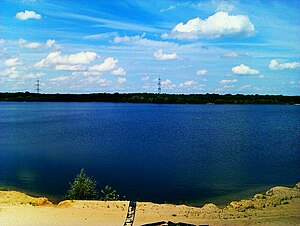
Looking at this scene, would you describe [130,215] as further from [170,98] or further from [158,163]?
[170,98]

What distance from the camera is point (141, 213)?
26.8ft

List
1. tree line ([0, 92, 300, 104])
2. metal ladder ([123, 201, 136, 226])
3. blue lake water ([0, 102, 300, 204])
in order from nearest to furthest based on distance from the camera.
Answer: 1. metal ladder ([123, 201, 136, 226])
2. blue lake water ([0, 102, 300, 204])
3. tree line ([0, 92, 300, 104])

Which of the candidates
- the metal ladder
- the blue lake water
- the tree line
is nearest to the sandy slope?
the metal ladder

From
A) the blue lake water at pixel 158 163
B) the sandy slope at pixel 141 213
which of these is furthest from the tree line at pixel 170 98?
the sandy slope at pixel 141 213

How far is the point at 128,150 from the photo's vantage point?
67.3ft

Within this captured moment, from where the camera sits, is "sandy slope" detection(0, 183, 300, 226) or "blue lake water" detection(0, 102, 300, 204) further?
"blue lake water" detection(0, 102, 300, 204)

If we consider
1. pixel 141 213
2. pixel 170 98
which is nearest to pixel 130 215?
pixel 141 213

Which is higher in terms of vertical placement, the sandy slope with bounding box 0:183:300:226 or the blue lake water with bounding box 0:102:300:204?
the sandy slope with bounding box 0:183:300:226

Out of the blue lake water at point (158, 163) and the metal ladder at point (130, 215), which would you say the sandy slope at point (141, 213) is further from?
the blue lake water at point (158, 163)

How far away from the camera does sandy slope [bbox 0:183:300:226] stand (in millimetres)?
7531

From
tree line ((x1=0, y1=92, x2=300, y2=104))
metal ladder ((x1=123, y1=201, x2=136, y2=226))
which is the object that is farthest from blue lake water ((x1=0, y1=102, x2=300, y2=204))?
tree line ((x1=0, y1=92, x2=300, y2=104))

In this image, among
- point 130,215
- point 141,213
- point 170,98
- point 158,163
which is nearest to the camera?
point 130,215

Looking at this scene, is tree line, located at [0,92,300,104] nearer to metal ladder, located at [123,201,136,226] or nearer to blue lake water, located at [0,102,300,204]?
Answer: blue lake water, located at [0,102,300,204]

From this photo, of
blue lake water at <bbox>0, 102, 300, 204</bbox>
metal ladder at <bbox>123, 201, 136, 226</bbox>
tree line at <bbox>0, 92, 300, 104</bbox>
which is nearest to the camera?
metal ladder at <bbox>123, 201, 136, 226</bbox>
